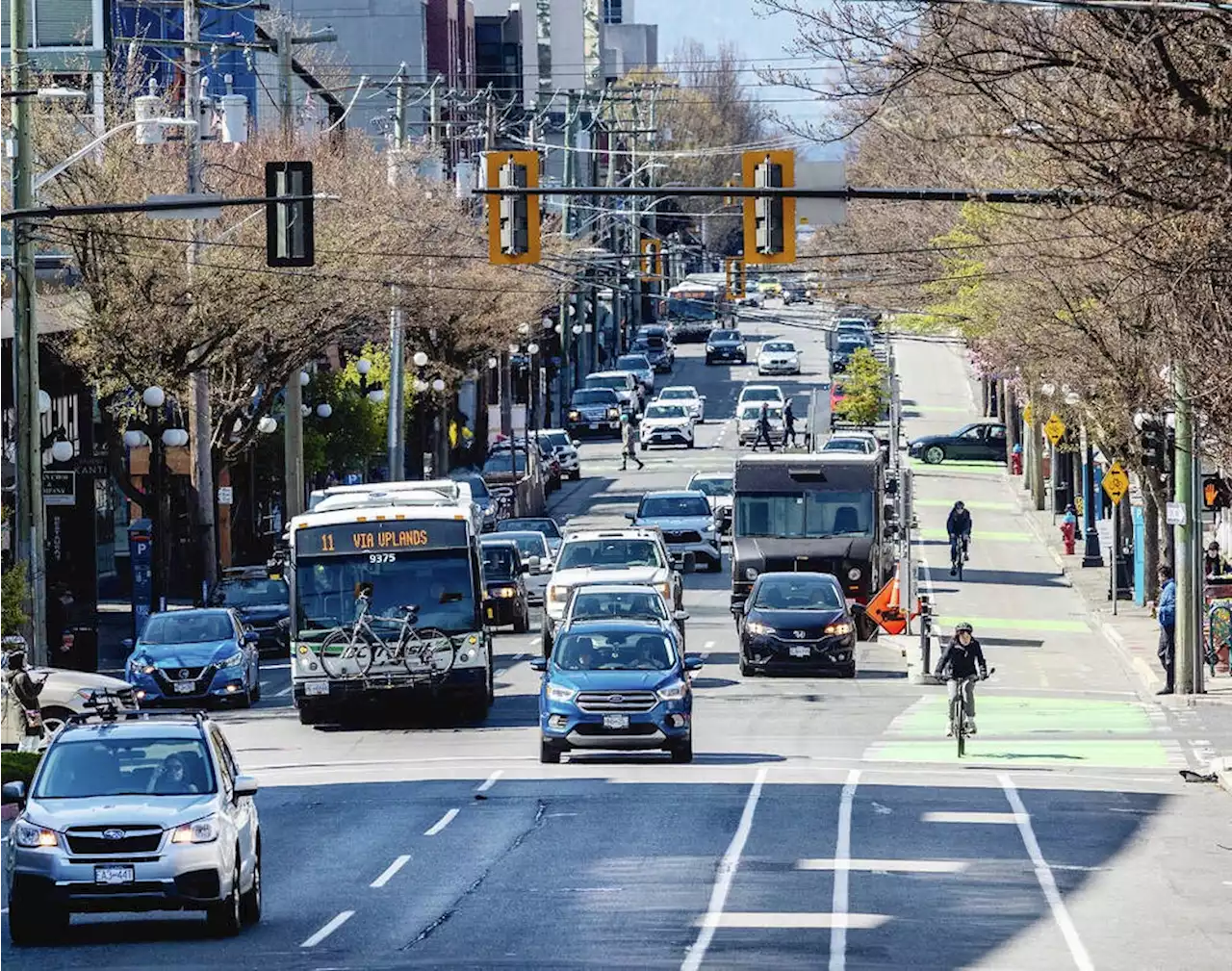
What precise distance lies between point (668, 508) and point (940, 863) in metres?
38.5

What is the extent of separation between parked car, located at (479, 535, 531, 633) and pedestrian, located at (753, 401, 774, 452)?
1613 inches

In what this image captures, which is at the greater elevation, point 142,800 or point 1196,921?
point 142,800

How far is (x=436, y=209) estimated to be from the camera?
2837 inches

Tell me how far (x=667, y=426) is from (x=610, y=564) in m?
49.8

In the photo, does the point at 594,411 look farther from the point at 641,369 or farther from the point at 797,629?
the point at 797,629

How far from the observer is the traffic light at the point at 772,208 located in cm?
2528

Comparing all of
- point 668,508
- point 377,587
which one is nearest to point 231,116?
point 668,508

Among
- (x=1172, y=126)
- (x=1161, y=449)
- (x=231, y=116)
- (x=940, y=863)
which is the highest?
(x=231, y=116)

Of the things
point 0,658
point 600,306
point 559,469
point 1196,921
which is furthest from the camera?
point 600,306

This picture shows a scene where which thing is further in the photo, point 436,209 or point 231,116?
point 436,209

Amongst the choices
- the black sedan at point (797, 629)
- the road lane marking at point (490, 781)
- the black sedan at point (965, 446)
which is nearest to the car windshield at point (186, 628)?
the black sedan at point (797, 629)

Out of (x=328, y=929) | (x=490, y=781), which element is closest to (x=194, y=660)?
(x=490, y=781)

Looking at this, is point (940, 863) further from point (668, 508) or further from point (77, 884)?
point (668, 508)

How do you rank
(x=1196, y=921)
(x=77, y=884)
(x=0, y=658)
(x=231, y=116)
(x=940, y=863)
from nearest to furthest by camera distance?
(x=77, y=884), (x=1196, y=921), (x=940, y=863), (x=0, y=658), (x=231, y=116)
